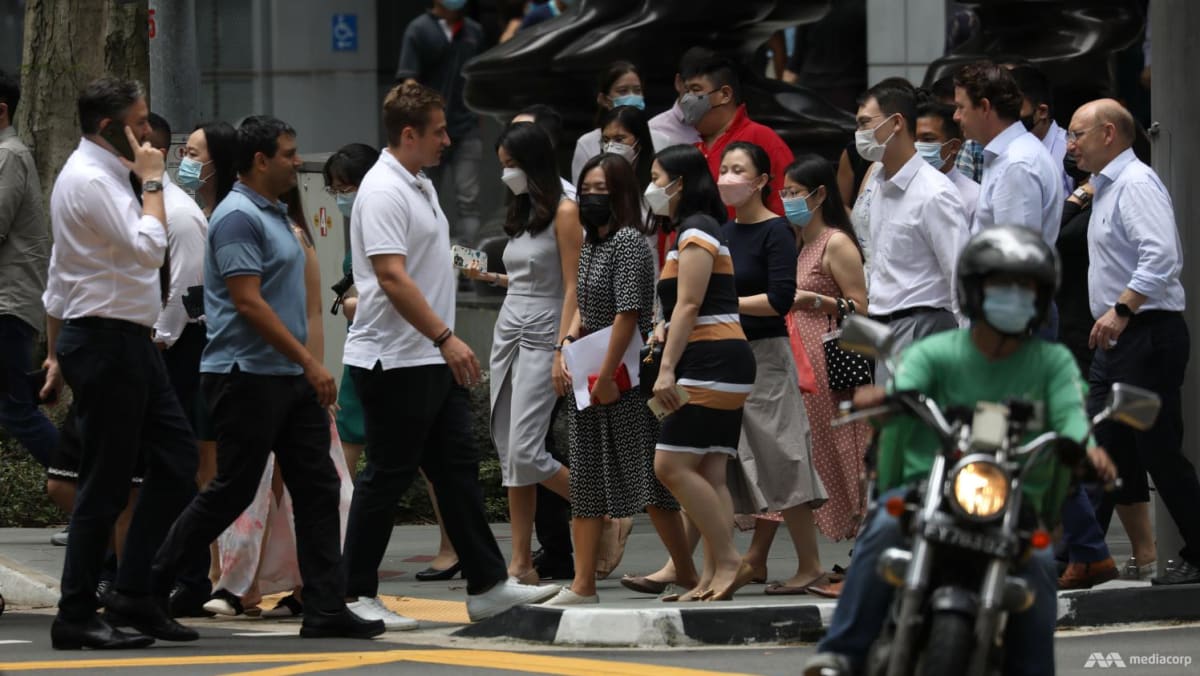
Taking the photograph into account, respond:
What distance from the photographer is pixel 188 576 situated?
888cm

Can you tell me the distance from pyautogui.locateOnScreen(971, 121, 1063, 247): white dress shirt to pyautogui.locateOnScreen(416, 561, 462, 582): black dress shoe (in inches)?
111

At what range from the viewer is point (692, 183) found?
27.9ft

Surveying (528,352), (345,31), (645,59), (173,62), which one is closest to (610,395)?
(528,352)

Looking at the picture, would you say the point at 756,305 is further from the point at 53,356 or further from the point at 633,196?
the point at 53,356

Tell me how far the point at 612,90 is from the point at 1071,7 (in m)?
3.73

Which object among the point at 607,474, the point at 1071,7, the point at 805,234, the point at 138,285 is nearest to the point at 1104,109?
the point at 805,234

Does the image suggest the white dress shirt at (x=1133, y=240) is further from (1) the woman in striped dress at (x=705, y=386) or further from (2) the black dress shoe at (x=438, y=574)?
(2) the black dress shoe at (x=438, y=574)

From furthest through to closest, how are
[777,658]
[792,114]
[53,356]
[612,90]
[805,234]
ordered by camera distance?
[792,114]
[612,90]
[805,234]
[53,356]
[777,658]

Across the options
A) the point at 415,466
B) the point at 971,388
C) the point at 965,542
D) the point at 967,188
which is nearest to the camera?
the point at 965,542

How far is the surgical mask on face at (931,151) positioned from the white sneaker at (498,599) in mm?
2604

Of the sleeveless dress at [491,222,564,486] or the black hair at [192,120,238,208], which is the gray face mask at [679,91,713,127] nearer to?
the sleeveless dress at [491,222,564,486]

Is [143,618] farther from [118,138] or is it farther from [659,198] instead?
[659,198]

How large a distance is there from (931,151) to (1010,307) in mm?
4167

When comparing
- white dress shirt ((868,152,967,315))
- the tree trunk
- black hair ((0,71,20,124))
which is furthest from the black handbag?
the tree trunk
